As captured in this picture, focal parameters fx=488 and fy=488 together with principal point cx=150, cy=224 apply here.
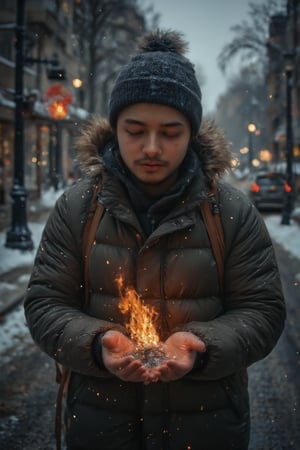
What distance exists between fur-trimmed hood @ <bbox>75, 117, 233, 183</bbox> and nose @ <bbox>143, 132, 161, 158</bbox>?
0.31 m

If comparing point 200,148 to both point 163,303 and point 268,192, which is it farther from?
point 268,192

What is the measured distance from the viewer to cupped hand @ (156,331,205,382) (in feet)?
5.70

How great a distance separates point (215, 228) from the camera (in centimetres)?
205

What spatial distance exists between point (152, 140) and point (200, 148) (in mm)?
363

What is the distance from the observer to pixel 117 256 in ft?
6.72

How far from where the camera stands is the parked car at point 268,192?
21812 millimetres

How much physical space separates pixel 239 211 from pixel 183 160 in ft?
1.13

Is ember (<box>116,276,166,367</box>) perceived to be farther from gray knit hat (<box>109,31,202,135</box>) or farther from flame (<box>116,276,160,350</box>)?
gray knit hat (<box>109,31,202,135</box>)

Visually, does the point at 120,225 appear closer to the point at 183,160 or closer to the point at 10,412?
the point at 183,160

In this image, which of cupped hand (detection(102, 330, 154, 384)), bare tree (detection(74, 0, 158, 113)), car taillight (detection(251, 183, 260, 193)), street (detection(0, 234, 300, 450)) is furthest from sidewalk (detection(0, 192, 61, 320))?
bare tree (detection(74, 0, 158, 113))

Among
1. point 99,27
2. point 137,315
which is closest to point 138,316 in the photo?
point 137,315

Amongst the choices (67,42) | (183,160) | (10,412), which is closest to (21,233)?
(10,412)

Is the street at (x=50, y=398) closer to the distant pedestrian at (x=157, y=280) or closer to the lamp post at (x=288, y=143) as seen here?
the distant pedestrian at (x=157, y=280)

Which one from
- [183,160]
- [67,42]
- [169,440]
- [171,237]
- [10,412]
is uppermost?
[67,42]
